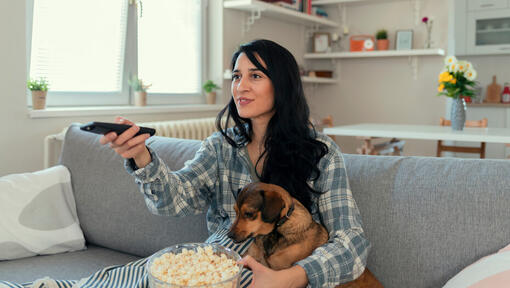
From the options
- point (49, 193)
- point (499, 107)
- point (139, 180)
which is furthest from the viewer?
point (499, 107)

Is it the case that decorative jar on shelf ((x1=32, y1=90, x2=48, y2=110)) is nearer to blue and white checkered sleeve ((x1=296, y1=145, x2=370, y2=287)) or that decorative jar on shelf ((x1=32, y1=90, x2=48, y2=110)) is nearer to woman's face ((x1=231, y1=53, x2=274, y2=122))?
woman's face ((x1=231, y1=53, x2=274, y2=122))

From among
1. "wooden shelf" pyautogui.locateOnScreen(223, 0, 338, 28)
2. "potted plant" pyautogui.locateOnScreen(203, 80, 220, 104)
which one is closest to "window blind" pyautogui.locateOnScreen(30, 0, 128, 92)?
"potted plant" pyautogui.locateOnScreen(203, 80, 220, 104)

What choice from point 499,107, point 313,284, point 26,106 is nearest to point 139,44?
point 26,106

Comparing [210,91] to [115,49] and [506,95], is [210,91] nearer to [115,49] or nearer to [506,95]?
[115,49]

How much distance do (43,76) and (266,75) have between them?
1937mm

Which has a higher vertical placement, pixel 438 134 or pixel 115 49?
pixel 115 49

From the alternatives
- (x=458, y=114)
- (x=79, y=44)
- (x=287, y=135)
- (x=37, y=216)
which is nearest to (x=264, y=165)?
(x=287, y=135)

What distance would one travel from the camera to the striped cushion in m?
1.09

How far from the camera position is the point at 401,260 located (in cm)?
144

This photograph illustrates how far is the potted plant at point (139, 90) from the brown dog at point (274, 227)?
7.62 ft

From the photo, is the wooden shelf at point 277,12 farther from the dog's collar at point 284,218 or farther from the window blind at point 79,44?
the dog's collar at point 284,218

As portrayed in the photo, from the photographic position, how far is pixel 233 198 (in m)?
1.52

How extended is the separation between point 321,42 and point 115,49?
8.56ft

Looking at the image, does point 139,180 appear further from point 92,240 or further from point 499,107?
point 499,107
